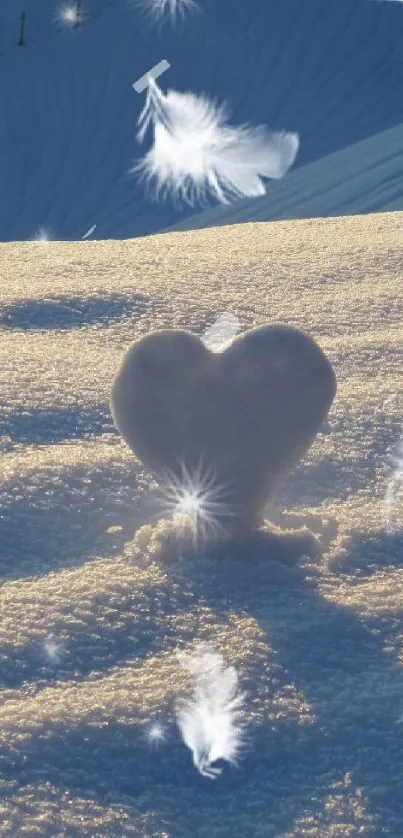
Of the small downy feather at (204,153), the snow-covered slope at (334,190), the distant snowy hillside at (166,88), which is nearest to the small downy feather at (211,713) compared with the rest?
the snow-covered slope at (334,190)

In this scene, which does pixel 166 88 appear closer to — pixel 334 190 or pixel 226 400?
pixel 334 190

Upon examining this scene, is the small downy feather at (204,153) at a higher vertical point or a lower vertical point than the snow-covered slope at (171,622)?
higher

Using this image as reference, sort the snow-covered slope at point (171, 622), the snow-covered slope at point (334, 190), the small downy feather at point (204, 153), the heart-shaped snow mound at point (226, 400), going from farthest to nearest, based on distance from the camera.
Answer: the small downy feather at point (204, 153), the snow-covered slope at point (334, 190), the heart-shaped snow mound at point (226, 400), the snow-covered slope at point (171, 622)

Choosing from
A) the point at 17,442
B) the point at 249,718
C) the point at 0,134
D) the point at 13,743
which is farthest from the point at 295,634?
the point at 0,134

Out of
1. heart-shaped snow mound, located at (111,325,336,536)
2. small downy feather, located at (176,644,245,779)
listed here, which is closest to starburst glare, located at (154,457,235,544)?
heart-shaped snow mound, located at (111,325,336,536)

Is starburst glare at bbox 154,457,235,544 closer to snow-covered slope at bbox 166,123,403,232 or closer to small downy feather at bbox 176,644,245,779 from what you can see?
small downy feather at bbox 176,644,245,779

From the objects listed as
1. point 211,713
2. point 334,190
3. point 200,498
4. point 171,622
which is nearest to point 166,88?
point 334,190

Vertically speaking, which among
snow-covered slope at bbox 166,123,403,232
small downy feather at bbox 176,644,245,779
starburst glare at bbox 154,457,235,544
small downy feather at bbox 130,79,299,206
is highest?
small downy feather at bbox 130,79,299,206

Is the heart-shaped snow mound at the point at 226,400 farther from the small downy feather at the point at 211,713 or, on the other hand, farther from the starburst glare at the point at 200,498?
the small downy feather at the point at 211,713
